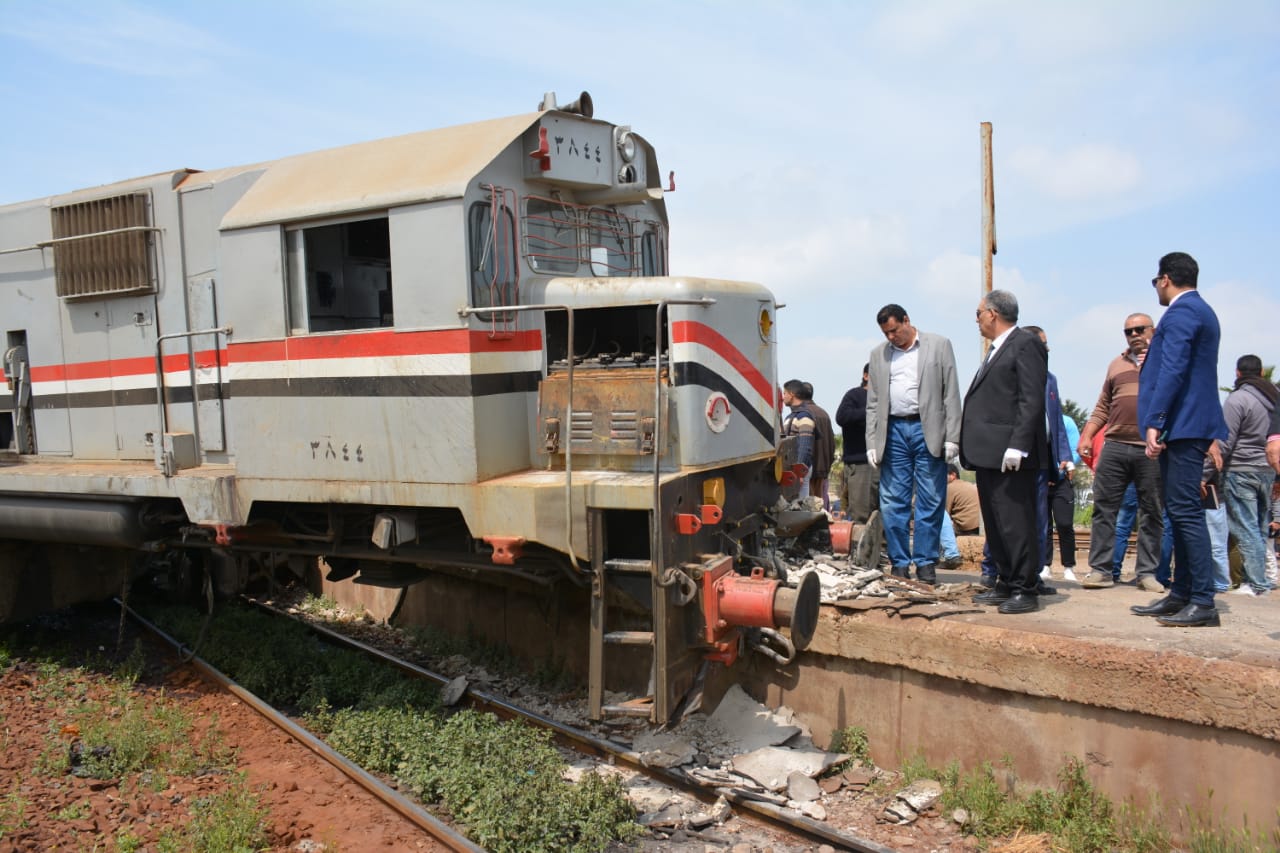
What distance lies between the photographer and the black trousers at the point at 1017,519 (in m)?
5.66

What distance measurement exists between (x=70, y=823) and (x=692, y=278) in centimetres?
445

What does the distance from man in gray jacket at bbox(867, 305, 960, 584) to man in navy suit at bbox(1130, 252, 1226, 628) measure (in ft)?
4.36

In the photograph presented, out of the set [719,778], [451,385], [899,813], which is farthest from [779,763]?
[451,385]

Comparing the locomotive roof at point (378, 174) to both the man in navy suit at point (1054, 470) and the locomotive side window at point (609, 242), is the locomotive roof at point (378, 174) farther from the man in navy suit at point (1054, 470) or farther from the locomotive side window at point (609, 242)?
the man in navy suit at point (1054, 470)

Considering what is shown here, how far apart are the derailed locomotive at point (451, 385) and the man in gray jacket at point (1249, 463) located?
3732 millimetres

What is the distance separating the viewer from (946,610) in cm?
560

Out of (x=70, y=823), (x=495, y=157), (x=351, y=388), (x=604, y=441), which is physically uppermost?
(x=495, y=157)

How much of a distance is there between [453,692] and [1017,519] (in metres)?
4.11

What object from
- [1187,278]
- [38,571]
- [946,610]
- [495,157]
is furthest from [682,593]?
[38,571]

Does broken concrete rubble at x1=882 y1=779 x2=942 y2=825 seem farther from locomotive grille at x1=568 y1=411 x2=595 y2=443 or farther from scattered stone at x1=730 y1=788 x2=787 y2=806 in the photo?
locomotive grille at x1=568 y1=411 x2=595 y2=443

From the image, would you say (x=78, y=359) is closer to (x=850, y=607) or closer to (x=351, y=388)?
(x=351, y=388)

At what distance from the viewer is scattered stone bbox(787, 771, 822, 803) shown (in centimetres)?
522

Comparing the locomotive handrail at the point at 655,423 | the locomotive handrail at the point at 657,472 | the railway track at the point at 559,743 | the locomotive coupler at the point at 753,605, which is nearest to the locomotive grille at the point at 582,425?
the locomotive handrail at the point at 655,423

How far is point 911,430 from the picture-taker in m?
6.44
